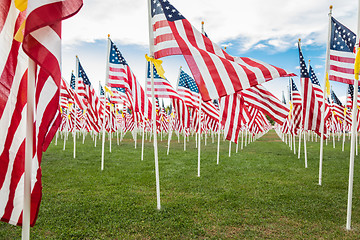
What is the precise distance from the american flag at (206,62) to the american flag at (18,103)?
241cm

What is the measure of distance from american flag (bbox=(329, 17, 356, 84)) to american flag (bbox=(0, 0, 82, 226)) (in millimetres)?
6686

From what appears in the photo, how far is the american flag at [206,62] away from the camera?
4734 millimetres

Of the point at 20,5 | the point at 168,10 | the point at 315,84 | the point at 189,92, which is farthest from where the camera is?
the point at 189,92

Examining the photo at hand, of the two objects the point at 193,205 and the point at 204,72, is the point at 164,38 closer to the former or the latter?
the point at 204,72

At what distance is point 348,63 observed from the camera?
7035 millimetres

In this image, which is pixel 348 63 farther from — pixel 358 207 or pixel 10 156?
pixel 10 156

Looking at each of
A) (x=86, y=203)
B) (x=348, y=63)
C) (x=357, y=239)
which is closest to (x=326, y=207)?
(x=357, y=239)

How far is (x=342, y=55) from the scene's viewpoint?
7.15 m

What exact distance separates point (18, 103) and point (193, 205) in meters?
5.54

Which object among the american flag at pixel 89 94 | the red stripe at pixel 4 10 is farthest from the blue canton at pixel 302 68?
the american flag at pixel 89 94

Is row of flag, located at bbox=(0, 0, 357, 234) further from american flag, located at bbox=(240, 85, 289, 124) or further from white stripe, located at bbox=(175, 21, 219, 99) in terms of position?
american flag, located at bbox=(240, 85, 289, 124)

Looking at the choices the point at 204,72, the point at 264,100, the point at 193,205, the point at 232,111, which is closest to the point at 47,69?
the point at 204,72

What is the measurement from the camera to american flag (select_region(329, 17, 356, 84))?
22.9 ft

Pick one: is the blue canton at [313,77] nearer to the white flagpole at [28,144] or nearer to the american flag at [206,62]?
the american flag at [206,62]
